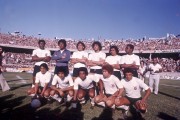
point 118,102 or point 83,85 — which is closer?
point 118,102

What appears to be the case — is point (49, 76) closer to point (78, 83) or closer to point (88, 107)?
point (78, 83)

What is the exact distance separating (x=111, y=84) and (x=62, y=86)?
2270 millimetres

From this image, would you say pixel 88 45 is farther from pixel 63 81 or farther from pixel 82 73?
pixel 82 73

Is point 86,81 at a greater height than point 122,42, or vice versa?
point 122,42

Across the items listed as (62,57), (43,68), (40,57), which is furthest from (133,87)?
(40,57)

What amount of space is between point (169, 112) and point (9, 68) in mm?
36549

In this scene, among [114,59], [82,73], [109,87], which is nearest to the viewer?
[109,87]

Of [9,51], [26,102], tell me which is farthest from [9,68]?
[26,102]

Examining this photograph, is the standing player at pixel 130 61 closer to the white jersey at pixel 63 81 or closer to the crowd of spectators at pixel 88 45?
the white jersey at pixel 63 81

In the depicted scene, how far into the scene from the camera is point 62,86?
9539 millimetres

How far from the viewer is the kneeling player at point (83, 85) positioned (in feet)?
29.5

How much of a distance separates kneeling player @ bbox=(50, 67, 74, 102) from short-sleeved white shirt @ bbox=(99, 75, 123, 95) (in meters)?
1.48

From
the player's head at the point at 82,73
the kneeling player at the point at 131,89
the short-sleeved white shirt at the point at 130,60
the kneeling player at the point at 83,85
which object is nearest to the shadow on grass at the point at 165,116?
the kneeling player at the point at 131,89

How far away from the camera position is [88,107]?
8.99 meters
